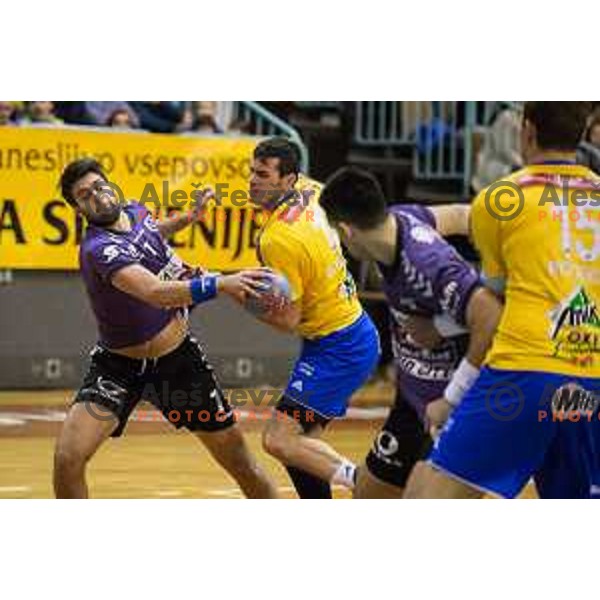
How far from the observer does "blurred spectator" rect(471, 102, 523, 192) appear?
1827 cm

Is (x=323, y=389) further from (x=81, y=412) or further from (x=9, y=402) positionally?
(x=9, y=402)

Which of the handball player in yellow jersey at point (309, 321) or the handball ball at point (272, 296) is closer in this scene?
the handball ball at point (272, 296)

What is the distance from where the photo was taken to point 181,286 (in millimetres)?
9805

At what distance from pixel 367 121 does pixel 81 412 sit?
11358 millimetres

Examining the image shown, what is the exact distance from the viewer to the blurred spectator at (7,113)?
16.7 metres

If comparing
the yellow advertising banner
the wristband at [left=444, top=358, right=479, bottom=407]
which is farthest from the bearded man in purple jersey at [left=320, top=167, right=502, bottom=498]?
the yellow advertising banner

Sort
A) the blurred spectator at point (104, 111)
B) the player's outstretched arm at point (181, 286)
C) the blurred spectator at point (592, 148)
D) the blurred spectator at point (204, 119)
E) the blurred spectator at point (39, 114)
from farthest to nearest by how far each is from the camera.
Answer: the blurred spectator at point (204, 119), the blurred spectator at point (104, 111), the blurred spectator at point (39, 114), the blurred spectator at point (592, 148), the player's outstretched arm at point (181, 286)

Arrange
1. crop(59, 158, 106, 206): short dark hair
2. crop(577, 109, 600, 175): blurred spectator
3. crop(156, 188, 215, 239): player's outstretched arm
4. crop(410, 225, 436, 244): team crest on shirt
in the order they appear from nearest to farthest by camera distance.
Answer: crop(410, 225, 436, 244): team crest on shirt < crop(59, 158, 106, 206): short dark hair < crop(156, 188, 215, 239): player's outstretched arm < crop(577, 109, 600, 175): blurred spectator

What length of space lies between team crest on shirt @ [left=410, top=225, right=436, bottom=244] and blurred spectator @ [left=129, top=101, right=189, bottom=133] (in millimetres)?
9392

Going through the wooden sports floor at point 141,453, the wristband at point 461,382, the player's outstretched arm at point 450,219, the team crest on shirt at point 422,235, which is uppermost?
the team crest on shirt at point 422,235

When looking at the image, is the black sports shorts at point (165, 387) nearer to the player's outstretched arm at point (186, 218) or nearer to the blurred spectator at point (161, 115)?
the player's outstretched arm at point (186, 218)

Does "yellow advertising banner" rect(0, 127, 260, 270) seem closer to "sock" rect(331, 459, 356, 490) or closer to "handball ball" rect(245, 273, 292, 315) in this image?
"handball ball" rect(245, 273, 292, 315)

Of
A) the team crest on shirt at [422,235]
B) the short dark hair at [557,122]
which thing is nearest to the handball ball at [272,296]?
the team crest on shirt at [422,235]

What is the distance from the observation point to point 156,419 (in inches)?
699
